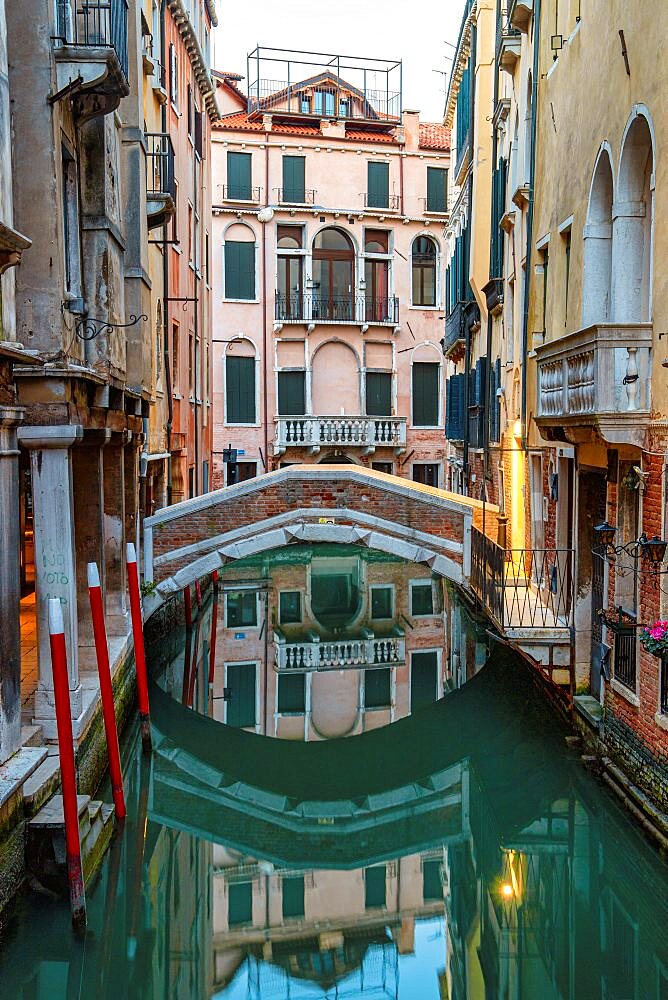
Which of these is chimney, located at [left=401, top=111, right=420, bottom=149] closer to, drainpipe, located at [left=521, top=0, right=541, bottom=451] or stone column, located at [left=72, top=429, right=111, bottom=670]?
drainpipe, located at [left=521, top=0, right=541, bottom=451]

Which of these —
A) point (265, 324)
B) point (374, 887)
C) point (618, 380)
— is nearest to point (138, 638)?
point (374, 887)

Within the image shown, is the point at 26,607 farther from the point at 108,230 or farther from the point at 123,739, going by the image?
the point at 108,230

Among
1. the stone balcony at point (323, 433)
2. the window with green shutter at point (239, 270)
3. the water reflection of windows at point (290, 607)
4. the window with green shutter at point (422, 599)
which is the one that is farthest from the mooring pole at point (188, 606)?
the window with green shutter at point (239, 270)

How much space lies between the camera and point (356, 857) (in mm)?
7750

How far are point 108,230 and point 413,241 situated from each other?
54.9ft

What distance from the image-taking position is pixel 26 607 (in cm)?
1099

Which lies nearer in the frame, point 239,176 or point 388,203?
point 239,176

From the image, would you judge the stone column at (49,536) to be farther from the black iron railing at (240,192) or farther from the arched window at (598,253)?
the black iron railing at (240,192)

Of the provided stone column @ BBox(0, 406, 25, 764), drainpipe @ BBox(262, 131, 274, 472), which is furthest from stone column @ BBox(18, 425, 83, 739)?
drainpipe @ BBox(262, 131, 274, 472)

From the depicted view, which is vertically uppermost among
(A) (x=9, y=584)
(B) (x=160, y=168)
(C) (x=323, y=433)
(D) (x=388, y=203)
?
(D) (x=388, y=203)

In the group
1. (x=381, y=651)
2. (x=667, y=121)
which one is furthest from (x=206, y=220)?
(x=667, y=121)

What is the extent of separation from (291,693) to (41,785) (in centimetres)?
631

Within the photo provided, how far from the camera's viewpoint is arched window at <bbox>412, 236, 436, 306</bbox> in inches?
967

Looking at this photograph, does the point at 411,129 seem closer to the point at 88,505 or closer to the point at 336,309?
the point at 336,309
